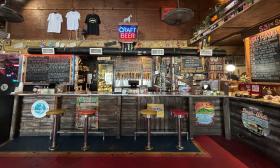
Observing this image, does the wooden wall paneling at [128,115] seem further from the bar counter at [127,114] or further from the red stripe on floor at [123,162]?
the red stripe on floor at [123,162]

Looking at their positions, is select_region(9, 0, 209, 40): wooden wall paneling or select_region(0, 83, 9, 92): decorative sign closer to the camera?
select_region(0, 83, 9, 92): decorative sign

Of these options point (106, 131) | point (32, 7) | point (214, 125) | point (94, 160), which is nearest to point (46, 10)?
point (32, 7)

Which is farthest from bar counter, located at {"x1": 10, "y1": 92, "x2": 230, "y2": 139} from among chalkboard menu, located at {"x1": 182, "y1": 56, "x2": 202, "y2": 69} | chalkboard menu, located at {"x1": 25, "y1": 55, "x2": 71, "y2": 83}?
chalkboard menu, located at {"x1": 182, "y1": 56, "x2": 202, "y2": 69}

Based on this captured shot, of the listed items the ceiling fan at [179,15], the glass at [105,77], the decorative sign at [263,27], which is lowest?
the glass at [105,77]

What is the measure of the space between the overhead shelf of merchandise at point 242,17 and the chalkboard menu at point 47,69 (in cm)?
499

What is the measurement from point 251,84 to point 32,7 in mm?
8354

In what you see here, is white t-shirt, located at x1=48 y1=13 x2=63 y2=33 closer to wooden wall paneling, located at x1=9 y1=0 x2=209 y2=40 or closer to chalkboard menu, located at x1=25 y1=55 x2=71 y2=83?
wooden wall paneling, located at x1=9 y1=0 x2=209 y2=40

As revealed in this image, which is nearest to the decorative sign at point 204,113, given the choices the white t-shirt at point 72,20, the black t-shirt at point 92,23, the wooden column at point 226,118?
the wooden column at point 226,118

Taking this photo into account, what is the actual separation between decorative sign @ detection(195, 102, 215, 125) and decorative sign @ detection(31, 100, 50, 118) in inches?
156

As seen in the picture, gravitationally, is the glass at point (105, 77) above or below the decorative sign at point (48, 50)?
below

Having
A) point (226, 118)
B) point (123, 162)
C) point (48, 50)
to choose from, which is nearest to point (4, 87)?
point (48, 50)

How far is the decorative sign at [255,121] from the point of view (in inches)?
152

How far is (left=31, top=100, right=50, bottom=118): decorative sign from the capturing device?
A: 17.0 feet

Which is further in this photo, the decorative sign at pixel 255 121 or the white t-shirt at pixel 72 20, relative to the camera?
the white t-shirt at pixel 72 20
